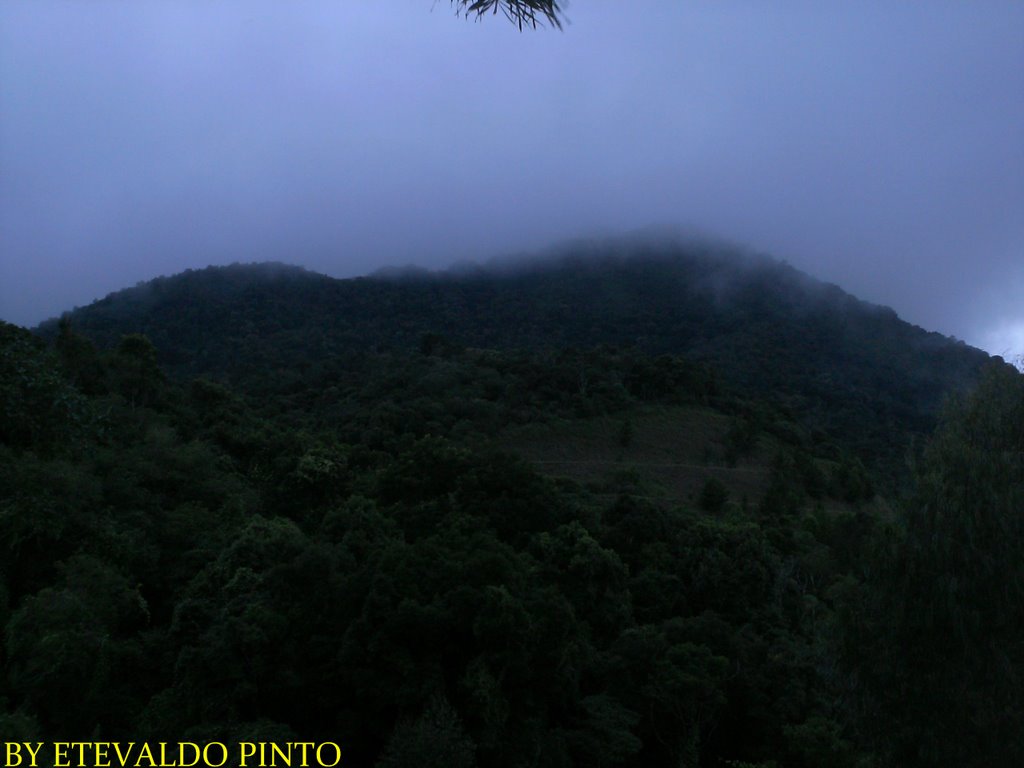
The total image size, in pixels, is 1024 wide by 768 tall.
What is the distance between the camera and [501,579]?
14320 mm

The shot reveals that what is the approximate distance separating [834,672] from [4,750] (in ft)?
26.9

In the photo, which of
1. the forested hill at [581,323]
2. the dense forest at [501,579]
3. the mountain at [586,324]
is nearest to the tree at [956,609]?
the dense forest at [501,579]

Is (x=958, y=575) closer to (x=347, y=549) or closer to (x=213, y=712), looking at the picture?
(x=213, y=712)

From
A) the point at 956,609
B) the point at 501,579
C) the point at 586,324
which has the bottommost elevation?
the point at 501,579

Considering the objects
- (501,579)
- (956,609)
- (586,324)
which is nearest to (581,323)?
(586,324)

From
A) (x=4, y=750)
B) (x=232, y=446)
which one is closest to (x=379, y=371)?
(x=232, y=446)

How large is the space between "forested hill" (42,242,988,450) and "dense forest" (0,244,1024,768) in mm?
14597

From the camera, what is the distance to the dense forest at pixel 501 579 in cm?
815

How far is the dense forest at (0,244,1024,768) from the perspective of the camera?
26.7ft

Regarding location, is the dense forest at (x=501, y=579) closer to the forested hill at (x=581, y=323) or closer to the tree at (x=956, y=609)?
the tree at (x=956, y=609)

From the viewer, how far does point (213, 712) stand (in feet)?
43.1

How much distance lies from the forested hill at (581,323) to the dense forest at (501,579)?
14.6m

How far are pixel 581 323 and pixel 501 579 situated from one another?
60.2 metres

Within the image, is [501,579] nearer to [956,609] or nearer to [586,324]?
[956,609]
